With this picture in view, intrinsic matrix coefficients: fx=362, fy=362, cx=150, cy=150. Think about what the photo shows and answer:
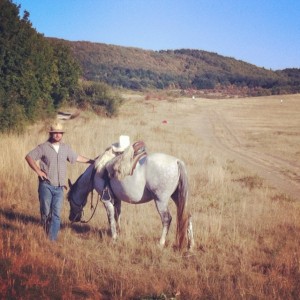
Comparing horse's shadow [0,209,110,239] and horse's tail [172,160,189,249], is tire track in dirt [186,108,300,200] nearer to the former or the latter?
horse's tail [172,160,189,249]

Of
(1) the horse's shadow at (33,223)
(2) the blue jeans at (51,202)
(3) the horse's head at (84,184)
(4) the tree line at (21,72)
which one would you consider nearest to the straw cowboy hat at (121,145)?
(3) the horse's head at (84,184)

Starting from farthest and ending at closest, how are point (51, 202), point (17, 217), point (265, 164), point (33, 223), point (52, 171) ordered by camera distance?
point (265, 164), point (17, 217), point (33, 223), point (51, 202), point (52, 171)

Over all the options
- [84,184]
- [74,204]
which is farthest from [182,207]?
[74,204]

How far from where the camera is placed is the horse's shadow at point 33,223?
21.4 feet

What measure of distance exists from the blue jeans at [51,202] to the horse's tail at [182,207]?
1935 mm

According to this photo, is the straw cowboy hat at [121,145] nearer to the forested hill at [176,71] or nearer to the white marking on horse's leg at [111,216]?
the white marking on horse's leg at [111,216]

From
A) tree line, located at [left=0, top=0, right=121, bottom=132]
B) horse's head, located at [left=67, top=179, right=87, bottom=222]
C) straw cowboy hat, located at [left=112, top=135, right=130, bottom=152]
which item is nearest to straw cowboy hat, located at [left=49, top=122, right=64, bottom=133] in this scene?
straw cowboy hat, located at [left=112, top=135, right=130, bottom=152]

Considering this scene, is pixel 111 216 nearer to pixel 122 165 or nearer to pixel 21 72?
pixel 122 165

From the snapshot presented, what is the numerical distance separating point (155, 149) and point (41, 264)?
1054 cm

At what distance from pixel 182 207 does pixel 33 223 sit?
2906 millimetres

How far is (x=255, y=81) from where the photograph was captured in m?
124

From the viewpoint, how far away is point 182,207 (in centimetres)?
577

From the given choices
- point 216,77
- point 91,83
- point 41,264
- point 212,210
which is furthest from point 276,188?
point 216,77

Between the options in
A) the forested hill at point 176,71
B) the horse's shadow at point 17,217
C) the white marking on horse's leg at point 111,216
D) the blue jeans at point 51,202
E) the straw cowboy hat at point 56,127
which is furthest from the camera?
the forested hill at point 176,71
